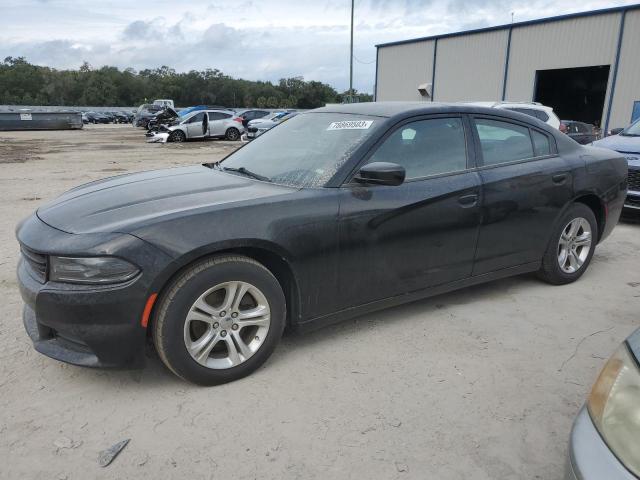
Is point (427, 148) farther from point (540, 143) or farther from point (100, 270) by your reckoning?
point (100, 270)

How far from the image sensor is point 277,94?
356 feet

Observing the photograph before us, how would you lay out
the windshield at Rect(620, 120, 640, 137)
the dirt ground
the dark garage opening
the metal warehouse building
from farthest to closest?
the dark garage opening, the metal warehouse building, the windshield at Rect(620, 120, 640, 137), the dirt ground

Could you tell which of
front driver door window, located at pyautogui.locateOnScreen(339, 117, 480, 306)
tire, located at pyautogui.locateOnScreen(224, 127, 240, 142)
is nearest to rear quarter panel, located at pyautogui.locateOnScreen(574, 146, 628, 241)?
front driver door window, located at pyautogui.locateOnScreen(339, 117, 480, 306)

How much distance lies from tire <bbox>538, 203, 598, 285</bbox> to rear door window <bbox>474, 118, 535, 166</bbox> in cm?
68

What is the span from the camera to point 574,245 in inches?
174

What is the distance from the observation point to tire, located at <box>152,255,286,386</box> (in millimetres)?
2598

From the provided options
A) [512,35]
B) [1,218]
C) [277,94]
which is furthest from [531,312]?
[277,94]

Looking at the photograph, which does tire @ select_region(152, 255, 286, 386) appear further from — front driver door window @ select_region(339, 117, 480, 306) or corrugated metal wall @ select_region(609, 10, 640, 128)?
corrugated metal wall @ select_region(609, 10, 640, 128)

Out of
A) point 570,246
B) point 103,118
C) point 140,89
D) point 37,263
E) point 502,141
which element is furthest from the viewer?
point 140,89

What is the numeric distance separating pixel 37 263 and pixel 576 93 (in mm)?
33479

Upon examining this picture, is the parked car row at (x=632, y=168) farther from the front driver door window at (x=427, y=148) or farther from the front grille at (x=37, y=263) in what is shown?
the front grille at (x=37, y=263)

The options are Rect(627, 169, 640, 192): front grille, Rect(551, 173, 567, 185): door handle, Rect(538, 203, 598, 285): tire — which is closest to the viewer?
Rect(551, 173, 567, 185): door handle

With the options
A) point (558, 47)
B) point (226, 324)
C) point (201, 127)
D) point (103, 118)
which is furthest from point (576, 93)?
point (103, 118)

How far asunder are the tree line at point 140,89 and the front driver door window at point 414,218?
93.2 m
